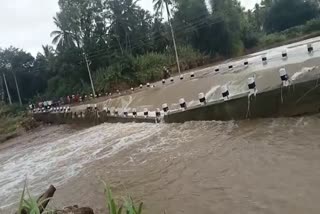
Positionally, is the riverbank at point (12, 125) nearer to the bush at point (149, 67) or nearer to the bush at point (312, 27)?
the bush at point (149, 67)

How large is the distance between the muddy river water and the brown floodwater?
1 centimetres

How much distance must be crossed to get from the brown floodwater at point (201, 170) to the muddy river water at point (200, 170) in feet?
0.04

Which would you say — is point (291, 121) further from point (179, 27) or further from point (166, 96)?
point (179, 27)

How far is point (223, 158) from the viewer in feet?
23.2

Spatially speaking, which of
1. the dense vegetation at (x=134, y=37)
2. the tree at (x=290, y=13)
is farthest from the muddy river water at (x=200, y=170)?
the tree at (x=290, y=13)

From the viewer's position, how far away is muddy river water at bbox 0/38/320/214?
5.10 m

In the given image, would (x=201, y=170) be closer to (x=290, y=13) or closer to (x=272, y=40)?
(x=272, y=40)

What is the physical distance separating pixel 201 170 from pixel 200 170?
2 cm

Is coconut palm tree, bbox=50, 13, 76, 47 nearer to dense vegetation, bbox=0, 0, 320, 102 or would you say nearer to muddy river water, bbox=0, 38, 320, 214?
dense vegetation, bbox=0, 0, 320, 102

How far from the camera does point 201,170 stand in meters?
6.75

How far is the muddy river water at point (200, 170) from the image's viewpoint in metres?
5.10

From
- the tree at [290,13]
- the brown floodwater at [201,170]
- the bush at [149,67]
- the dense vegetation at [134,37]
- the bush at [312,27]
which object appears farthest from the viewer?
the tree at [290,13]

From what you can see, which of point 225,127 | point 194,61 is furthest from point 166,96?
point 194,61

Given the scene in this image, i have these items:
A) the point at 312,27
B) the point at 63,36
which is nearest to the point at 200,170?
the point at 63,36
